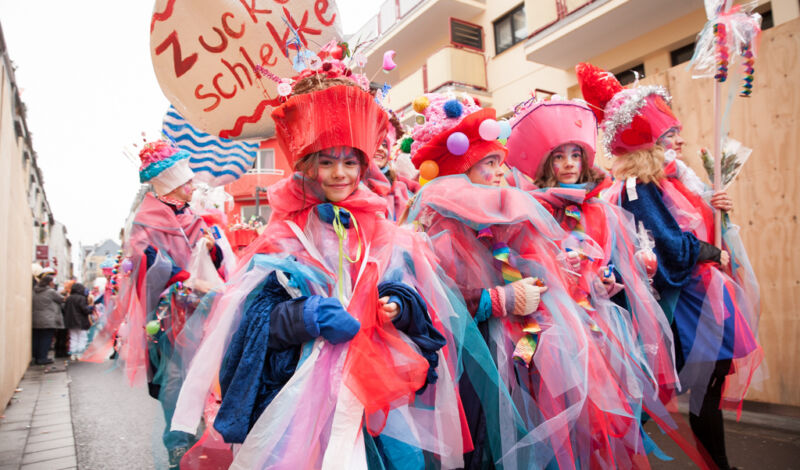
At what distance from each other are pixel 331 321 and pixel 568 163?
189cm

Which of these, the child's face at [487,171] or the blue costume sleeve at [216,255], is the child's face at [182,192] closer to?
the blue costume sleeve at [216,255]

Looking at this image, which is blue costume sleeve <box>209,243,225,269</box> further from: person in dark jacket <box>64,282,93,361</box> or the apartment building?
person in dark jacket <box>64,282,93,361</box>

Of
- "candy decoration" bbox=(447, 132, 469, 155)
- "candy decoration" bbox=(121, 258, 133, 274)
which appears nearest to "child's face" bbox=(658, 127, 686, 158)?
"candy decoration" bbox=(447, 132, 469, 155)

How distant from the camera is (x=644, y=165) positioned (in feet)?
11.1

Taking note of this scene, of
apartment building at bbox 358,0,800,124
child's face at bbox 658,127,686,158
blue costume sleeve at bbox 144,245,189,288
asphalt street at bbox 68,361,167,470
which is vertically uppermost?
apartment building at bbox 358,0,800,124

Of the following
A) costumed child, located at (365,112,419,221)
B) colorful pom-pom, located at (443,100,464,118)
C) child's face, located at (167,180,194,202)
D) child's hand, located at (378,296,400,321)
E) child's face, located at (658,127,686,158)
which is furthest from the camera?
child's face, located at (167,180,194,202)

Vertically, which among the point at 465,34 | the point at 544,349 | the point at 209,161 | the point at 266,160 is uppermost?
the point at 266,160

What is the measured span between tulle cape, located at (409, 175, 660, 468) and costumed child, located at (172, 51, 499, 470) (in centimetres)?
23

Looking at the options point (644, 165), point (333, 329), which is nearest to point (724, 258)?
point (644, 165)

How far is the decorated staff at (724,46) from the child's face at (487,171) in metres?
1.59

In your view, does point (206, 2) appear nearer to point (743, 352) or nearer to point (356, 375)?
point (356, 375)

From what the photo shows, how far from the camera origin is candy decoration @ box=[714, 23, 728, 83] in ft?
10.2

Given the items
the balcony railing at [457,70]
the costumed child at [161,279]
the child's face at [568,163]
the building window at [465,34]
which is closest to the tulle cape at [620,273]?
the child's face at [568,163]

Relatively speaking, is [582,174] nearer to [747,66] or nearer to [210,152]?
[747,66]
